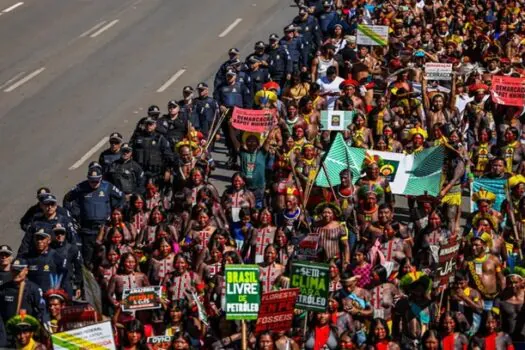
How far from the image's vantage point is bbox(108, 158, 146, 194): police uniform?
24.7 metres

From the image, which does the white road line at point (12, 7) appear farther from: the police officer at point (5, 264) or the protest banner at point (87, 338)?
the protest banner at point (87, 338)

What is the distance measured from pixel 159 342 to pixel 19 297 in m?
2.18

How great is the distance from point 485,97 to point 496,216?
20.1 feet

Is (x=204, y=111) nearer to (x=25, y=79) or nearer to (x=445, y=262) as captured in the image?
(x=445, y=262)

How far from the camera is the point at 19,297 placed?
20.6m

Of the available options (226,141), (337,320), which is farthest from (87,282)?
(226,141)

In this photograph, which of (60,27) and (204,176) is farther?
(60,27)

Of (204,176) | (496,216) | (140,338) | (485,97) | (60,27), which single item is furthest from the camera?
(60,27)

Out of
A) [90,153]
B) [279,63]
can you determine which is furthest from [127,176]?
[279,63]

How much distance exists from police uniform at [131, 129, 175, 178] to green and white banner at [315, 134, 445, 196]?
9.22 ft

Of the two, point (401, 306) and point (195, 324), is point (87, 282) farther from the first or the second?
point (401, 306)

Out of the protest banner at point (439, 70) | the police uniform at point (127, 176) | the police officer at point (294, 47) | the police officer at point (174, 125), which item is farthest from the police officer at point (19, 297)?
the police officer at point (294, 47)

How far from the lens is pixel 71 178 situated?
29.1 m

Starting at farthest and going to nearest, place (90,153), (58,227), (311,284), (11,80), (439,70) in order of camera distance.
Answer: (11,80), (90,153), (439,70), (58,227), (311,284)
